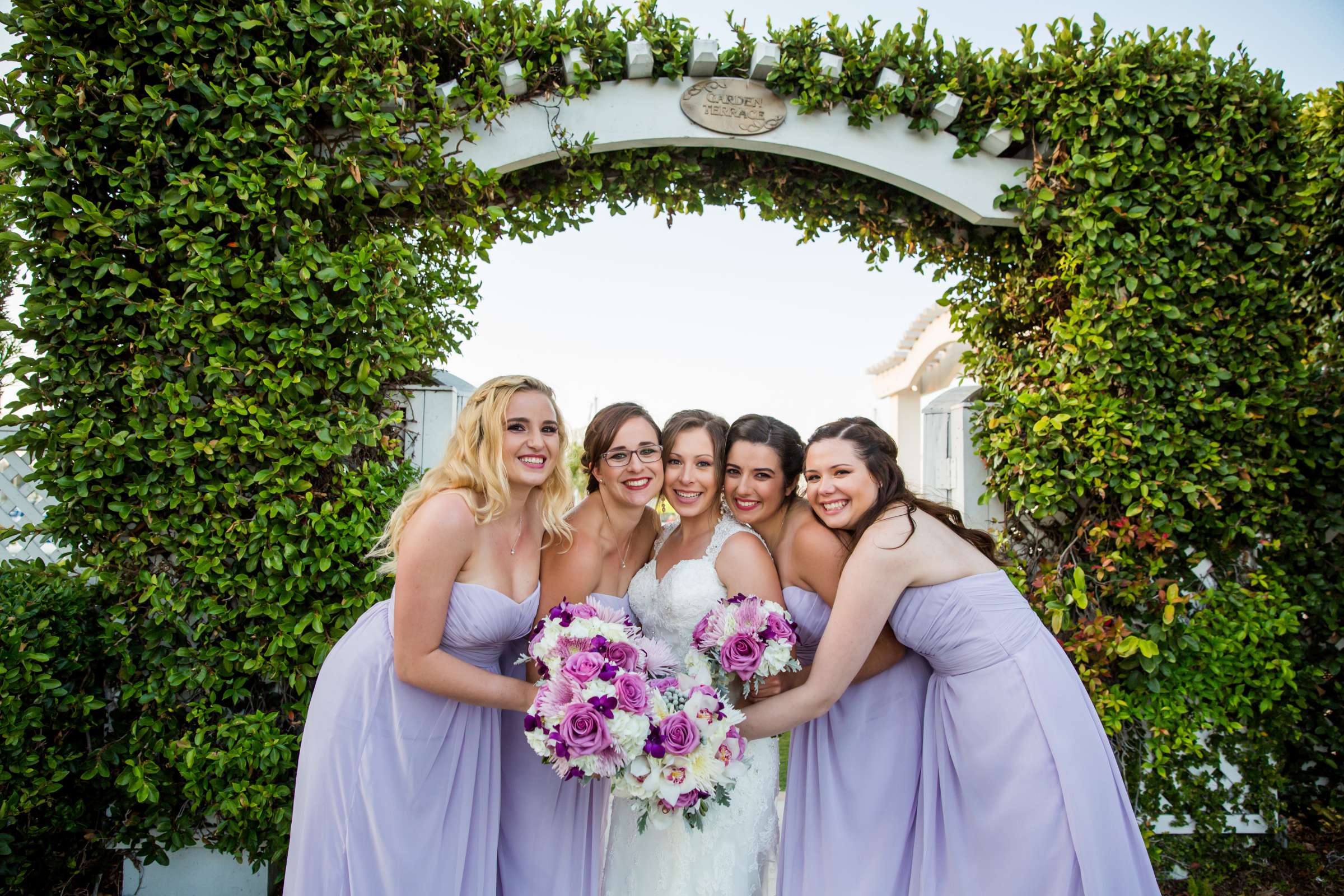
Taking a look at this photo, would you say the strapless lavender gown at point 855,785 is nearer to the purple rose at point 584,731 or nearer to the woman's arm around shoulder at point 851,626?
the woman's arm around shoulder at point 851,626

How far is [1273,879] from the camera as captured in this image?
13.6ft

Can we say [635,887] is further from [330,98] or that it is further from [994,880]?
[330,98]

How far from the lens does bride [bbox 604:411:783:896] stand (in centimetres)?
279

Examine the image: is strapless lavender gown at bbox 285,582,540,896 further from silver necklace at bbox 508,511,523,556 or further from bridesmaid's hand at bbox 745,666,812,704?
bridesmaid's hand at bbox 745,666,812,704

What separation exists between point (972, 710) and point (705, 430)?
1.45 m

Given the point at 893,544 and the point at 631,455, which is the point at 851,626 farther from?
the point at 631,455

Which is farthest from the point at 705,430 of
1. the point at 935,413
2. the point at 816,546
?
the point at 935,413

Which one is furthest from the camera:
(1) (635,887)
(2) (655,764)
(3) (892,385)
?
(3) (892,385)

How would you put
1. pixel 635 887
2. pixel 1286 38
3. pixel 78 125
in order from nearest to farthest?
pixel 635 887, pixel 78 125, pixel 1286 38

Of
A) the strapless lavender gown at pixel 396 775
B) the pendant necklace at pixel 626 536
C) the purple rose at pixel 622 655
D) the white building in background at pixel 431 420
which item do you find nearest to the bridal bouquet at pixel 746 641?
the purple rose at pixel 622 655

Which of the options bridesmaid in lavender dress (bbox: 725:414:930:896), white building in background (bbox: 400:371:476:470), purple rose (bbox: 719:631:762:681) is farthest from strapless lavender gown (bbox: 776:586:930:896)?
white building in background (bbox: 400:371:476:470)

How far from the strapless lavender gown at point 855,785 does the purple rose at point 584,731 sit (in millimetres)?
A: 1117

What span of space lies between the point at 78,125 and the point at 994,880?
4.77 meters

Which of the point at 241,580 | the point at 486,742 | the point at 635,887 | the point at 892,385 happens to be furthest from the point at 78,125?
the point at 892,385
